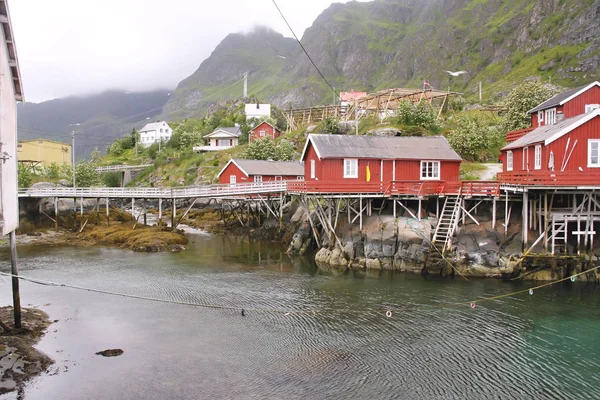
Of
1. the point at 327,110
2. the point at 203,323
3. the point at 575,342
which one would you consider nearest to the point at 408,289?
the point at 575,342

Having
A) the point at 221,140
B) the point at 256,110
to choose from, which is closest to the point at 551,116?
the point at 221,140

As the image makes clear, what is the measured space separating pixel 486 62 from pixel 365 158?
126785 mm

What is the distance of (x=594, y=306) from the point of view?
22.3 m

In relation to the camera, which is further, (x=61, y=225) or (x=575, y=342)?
(x=61, y=225)

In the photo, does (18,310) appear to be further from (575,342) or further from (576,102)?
(576,102)

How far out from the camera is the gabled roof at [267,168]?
172 ft

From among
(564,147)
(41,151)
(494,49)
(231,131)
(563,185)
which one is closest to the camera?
(563,185)

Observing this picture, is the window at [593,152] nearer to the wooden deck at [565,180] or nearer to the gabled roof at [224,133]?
the wooden deck at [565,180]

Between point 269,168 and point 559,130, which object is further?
point 269,168

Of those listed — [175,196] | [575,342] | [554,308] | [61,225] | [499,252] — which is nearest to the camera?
[575,342]

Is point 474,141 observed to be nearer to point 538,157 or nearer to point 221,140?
point 538,157

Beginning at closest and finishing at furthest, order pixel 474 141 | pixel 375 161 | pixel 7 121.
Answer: pixel 7 121
pixel 375 161
pixel 474 141

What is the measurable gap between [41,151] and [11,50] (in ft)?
228

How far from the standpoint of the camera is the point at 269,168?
54.2m
